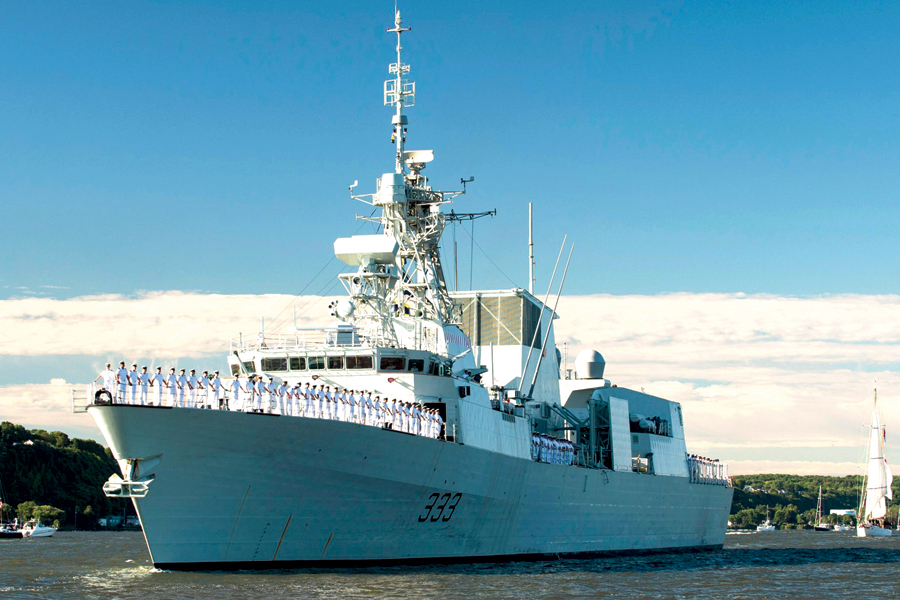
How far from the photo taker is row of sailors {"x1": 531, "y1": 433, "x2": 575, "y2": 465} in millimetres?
33844

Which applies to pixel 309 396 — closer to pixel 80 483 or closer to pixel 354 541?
pixel 354 541

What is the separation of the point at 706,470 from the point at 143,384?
35701 millimetres

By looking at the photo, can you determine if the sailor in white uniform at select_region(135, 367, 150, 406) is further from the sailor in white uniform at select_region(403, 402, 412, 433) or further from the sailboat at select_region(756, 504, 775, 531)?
the sailboat at select_region(756, 504, 775, 531)

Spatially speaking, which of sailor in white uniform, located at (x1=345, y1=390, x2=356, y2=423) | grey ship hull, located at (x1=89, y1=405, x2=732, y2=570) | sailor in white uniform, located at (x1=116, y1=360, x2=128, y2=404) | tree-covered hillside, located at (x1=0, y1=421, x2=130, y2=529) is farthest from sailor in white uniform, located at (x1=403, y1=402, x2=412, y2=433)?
tree-covered hillside, located at (x1=0, y1=421, x2=130, y2=529)

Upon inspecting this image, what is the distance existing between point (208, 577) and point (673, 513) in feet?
90.9

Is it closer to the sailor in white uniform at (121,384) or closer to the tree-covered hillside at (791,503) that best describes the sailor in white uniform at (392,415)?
the sailor in white uniform at (121,384)

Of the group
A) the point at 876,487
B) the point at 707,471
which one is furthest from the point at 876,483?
the point at 707,471

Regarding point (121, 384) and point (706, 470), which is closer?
point (121, 384)

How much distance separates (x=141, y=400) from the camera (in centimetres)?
2208

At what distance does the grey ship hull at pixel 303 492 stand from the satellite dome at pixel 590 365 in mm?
14818

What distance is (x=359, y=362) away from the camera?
92.5 ft

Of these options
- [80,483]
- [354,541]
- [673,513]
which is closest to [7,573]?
[354,541]

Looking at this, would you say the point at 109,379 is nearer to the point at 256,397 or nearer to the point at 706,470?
the point at 256,397

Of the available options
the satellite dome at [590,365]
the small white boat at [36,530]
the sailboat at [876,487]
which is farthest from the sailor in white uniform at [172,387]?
the sailboat at [876,487]
